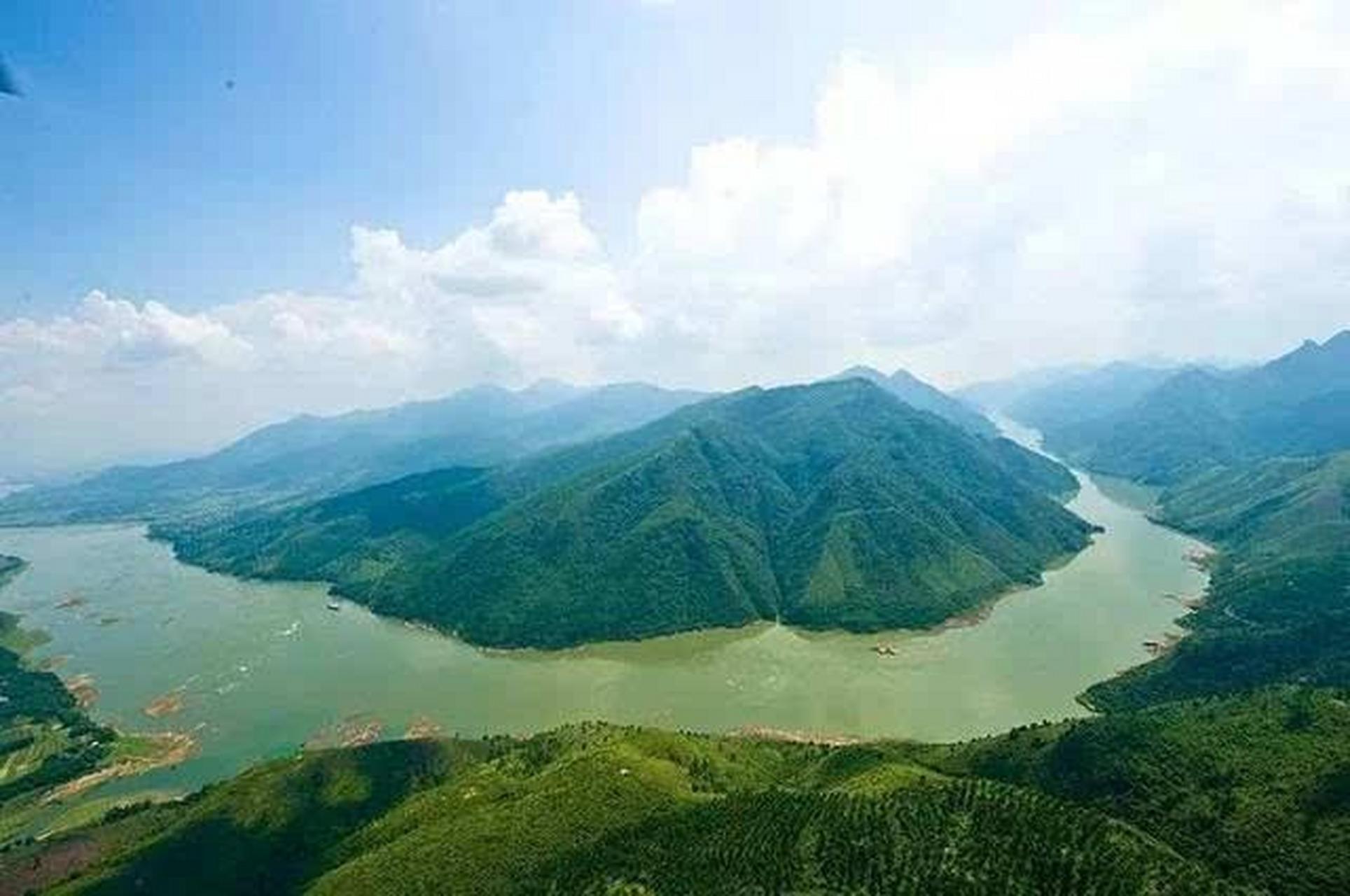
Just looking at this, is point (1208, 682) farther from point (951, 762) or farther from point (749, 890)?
point (749, 890)

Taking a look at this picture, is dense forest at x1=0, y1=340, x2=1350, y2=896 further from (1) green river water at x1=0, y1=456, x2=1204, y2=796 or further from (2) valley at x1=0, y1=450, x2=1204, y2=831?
(1) green river water at x1=0, y1=456, x2=1204, y2=796

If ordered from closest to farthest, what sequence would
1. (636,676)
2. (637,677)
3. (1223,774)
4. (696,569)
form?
(1223,774)
(637,677)
(636,676)
(696,569)

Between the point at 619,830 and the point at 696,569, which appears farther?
the point at 696,569

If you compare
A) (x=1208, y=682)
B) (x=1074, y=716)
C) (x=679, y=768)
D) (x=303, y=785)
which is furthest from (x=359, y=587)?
(x=1208, y=682)

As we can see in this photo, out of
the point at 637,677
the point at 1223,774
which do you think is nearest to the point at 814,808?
the point at 1223,774

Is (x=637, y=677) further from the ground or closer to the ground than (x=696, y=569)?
closer to the ground

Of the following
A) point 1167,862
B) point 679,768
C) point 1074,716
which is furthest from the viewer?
point 1074,716

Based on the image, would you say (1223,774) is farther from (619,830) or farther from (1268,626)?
(1268,626)

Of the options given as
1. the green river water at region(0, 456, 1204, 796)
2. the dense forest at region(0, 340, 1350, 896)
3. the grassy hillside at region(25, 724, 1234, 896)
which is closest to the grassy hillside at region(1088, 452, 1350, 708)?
the dense forest at region(0, 340, 1350, 896)
